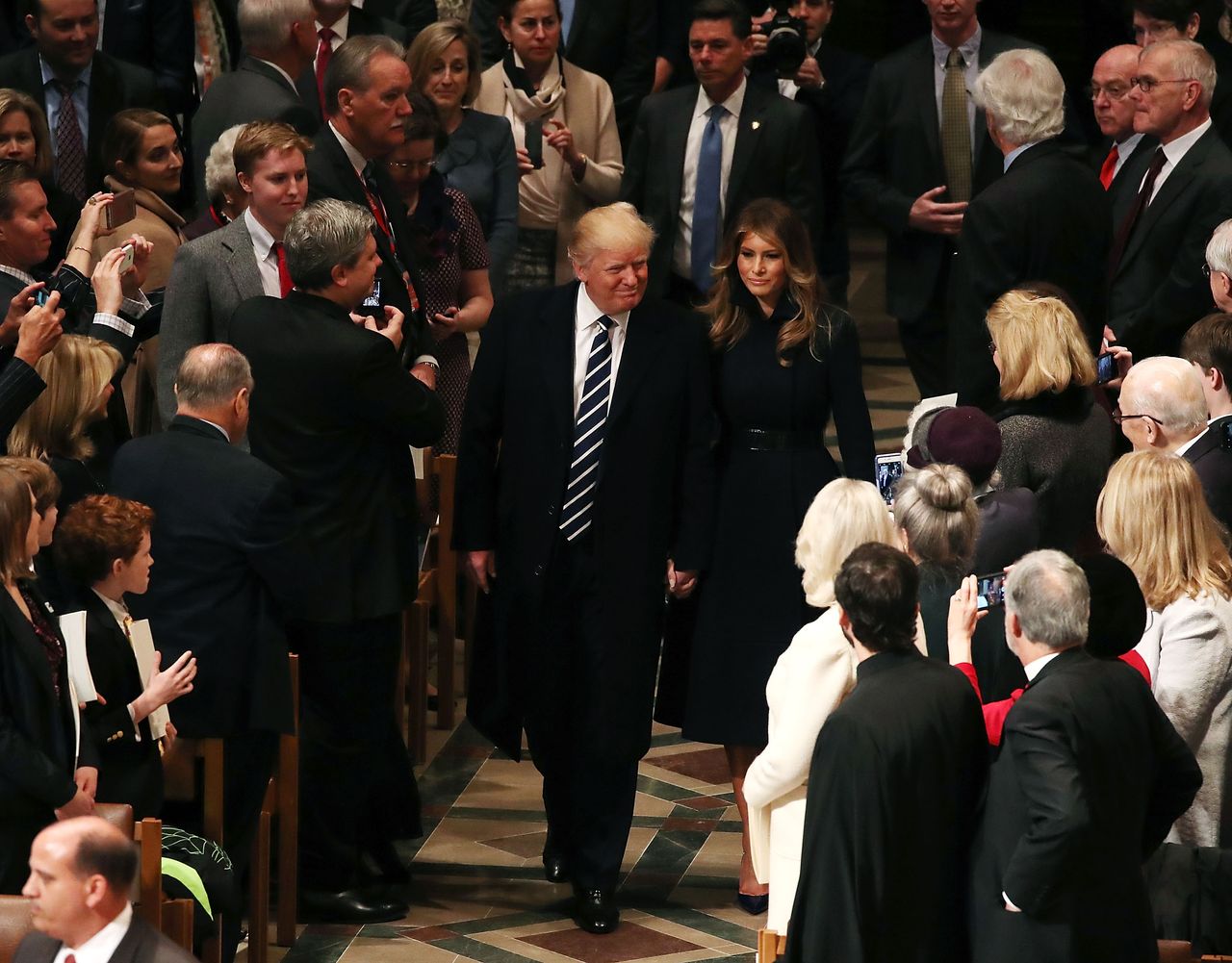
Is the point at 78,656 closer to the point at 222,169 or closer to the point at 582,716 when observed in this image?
the point at 582,716

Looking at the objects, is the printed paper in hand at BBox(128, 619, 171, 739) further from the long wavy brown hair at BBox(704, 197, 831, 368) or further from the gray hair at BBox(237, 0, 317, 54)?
the gray hair at BBox(237, 0, 317, 54)

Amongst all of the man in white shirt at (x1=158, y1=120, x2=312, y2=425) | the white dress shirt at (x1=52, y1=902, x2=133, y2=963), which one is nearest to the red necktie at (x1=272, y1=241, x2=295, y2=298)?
the man in white shirt at (x1=158, y1=120, x2=312, y2=425)

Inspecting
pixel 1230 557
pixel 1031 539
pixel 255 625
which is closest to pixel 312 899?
pixel 255 625

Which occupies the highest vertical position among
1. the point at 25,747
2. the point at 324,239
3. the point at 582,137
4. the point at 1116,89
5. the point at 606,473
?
the point at 1116,89

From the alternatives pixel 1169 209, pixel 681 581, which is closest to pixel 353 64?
pixel 681 581

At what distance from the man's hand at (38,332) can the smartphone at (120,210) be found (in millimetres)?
922

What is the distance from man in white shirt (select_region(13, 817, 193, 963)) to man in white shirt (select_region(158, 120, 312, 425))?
7.63 ft

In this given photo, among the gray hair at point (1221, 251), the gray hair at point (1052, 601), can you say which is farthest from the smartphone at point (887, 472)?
the gray hair at point (1221, 251)

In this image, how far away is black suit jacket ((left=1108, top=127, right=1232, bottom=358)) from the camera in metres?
6.55

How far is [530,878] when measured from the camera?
5867mm

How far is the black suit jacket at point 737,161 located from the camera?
25.1 feet

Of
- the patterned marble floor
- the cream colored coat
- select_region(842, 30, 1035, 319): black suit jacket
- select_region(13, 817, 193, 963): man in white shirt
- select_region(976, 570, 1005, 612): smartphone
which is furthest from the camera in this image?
the cream colored coat

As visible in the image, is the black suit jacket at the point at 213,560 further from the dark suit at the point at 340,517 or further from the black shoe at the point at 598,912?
the black shoe at the point at 598,912

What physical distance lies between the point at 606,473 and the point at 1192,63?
8.72 ft
